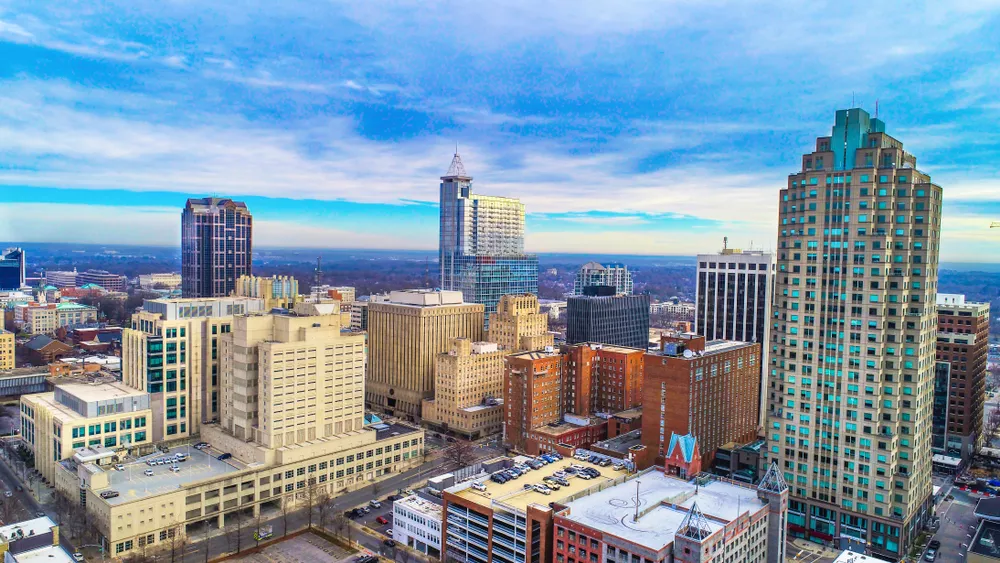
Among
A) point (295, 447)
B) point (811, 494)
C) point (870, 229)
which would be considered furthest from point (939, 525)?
point (295, 447)

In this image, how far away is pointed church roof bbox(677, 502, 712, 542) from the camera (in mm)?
63031

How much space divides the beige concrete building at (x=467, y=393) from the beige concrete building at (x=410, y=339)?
767cm

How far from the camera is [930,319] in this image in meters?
86.2

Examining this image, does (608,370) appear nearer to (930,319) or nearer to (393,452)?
(393,452)

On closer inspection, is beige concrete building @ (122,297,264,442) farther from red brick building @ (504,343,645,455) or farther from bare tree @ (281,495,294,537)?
red brick building @ (504,343,645,455)

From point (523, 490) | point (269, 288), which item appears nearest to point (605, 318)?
point (269, 288)

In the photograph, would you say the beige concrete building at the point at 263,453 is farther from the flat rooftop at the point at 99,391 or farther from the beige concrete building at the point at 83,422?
the flat rooftop at the point at 99,391

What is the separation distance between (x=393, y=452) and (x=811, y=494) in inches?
2525

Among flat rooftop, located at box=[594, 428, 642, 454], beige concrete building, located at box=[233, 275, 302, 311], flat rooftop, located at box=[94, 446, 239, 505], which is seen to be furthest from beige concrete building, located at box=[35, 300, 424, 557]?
beige concrete building, located at box=[233, 275, 302, 311]

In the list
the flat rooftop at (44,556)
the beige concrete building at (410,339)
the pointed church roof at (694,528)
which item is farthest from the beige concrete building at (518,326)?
the flat rooftop at (44,556)

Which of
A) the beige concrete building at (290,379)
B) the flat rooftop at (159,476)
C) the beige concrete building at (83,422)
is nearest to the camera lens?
the flat rooftop at (159,476)

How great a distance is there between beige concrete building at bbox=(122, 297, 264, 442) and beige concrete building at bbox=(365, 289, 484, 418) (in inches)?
1681

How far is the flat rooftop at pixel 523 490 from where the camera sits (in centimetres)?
7719

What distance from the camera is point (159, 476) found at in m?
90.2
